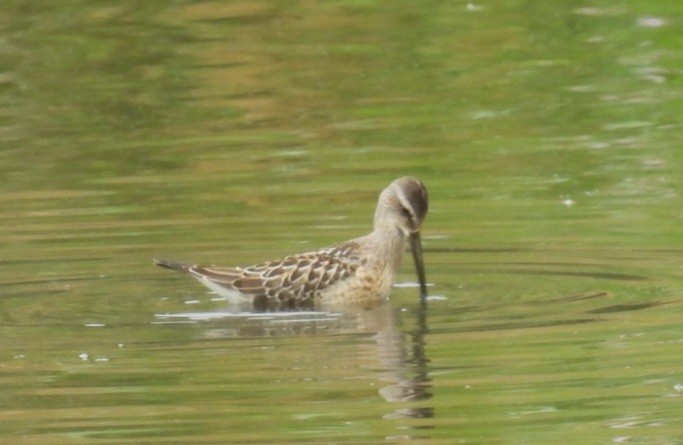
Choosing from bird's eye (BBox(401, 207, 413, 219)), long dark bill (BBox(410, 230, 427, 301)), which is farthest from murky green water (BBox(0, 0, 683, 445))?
bird's eye (BBox(401, 207, 413, 219))

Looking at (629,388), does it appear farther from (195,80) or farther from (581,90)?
(195,80)

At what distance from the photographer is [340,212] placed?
49.8 feet

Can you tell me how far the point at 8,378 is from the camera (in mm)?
10898

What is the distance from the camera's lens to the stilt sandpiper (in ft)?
42.2

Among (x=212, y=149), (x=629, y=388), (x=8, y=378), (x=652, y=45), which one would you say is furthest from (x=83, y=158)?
(x=629, y=388)

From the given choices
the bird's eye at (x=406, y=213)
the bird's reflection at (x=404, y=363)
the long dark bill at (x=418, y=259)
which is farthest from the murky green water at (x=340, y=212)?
the bird's eye at (x=406, y=213)

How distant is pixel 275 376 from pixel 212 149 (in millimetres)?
7034

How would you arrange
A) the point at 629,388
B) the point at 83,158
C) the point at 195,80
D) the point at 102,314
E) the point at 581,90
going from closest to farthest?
the point at 629,388, the point at 102,314, the point at 83,158, the point at 581,90, the point at 195,80

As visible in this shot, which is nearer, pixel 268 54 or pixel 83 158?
pixel 83 158

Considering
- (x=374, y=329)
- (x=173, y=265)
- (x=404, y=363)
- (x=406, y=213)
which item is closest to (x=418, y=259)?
(x=406, y=213)

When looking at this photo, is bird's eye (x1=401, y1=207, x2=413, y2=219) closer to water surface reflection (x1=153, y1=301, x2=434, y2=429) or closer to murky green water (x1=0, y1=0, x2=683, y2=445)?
murky green water (x1=0, y1=0, x2=683, y2=445)

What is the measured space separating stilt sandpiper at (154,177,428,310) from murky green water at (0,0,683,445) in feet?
0.61

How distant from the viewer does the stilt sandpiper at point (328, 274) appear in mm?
12859

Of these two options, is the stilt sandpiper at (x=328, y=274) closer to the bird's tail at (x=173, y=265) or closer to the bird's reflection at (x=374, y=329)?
the bird's tail at (x=173, y=265)
